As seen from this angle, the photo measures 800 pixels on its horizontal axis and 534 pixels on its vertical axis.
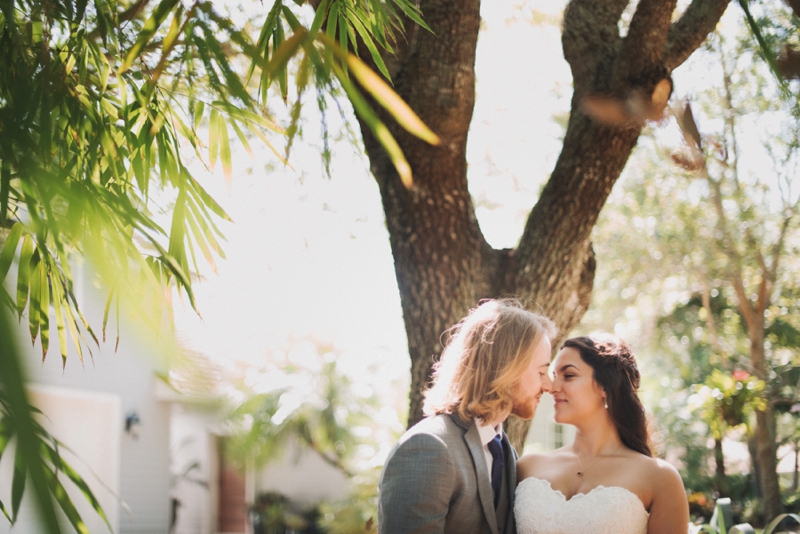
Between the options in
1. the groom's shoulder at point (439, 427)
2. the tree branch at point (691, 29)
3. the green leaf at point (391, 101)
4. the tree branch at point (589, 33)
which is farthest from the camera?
the tree branch at point (589, 33)

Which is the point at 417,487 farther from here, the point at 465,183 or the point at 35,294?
the point at 465,183

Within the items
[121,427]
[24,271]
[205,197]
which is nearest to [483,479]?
[205,197]

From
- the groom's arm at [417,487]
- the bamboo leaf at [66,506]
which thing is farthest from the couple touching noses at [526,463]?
the bamboo leaf at [66,506]

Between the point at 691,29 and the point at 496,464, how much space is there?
2.39m

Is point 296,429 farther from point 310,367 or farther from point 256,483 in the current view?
point 256,483

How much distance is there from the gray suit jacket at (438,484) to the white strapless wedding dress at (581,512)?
5.4 inches

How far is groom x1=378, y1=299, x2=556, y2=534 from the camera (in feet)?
7.77

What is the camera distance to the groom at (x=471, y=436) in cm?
237

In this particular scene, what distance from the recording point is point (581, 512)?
269 cm

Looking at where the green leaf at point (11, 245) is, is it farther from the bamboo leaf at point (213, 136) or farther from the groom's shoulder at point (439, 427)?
the groom's shoulder at point (439, 427)

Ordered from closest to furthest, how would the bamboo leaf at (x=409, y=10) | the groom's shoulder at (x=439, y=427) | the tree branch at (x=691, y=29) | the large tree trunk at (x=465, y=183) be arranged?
the bamboo leaf at (x=409, y=10) → the groom's shoulder at (x=439, y=427) → the large tree trunk at (x=465, y=183) → the tree branch at (x=691, y=29)

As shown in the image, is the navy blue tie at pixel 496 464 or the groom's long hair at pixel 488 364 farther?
the navy blue tie at pixel 496 464

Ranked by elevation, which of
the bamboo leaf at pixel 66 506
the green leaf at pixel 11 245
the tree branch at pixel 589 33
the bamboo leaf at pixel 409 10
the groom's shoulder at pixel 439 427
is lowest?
the bamboo leaf at pixel 66 506

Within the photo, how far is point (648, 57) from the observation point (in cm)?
344
